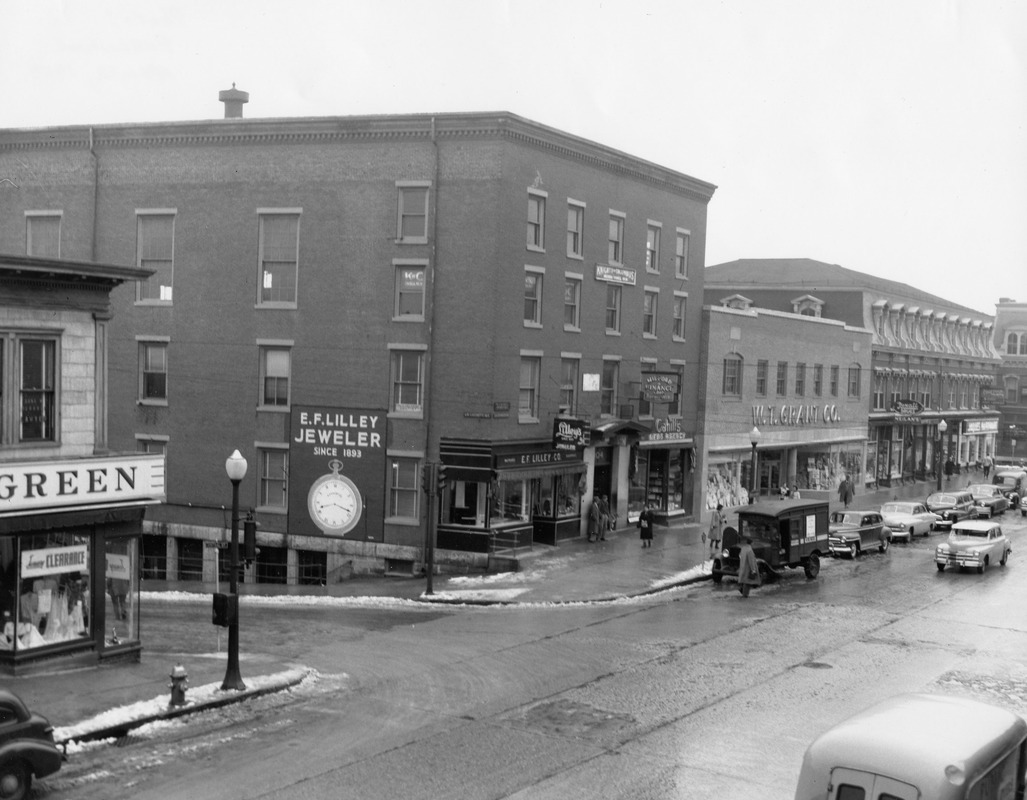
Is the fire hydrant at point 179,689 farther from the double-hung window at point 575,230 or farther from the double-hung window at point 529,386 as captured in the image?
the double-hung window at point 575,230

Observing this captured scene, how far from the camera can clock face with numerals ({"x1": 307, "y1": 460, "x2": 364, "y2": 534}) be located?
38.3 metres

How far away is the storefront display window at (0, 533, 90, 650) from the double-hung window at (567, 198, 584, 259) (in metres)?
23.1

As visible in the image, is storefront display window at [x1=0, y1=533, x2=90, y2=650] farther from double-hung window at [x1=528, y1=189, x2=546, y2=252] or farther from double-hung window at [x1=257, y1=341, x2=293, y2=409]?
double-hung window at [x1=528, y1=189, x2=546, y2=252]

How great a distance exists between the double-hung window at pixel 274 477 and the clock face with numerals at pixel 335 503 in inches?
49.4

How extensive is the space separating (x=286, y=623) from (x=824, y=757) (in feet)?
58.2

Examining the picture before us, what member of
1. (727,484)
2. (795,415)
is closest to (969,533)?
(727,484)

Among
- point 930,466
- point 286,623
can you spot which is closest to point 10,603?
point 286,623

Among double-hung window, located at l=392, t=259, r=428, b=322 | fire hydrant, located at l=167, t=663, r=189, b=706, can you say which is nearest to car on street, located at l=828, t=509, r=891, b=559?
double-hung window, located at l=392, t=259, r=428, b=322

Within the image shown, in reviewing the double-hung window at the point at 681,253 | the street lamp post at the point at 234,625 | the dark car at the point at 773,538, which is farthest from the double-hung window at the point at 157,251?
the street lamp post at the point at 234,625

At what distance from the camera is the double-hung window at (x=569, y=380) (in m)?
40.7

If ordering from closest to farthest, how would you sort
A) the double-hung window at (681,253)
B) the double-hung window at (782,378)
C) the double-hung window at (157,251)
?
the double-hung window at (157,251)
the double-hung window at (681,253)
the double-hung window at (782,378)

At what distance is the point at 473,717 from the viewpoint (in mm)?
18781

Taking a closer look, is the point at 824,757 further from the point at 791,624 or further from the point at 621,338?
the point at 621,338

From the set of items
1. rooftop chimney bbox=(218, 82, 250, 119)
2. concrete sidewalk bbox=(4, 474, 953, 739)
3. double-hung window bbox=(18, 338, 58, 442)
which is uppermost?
rooftop chimney bbox=(218, 82, 250, 119)
